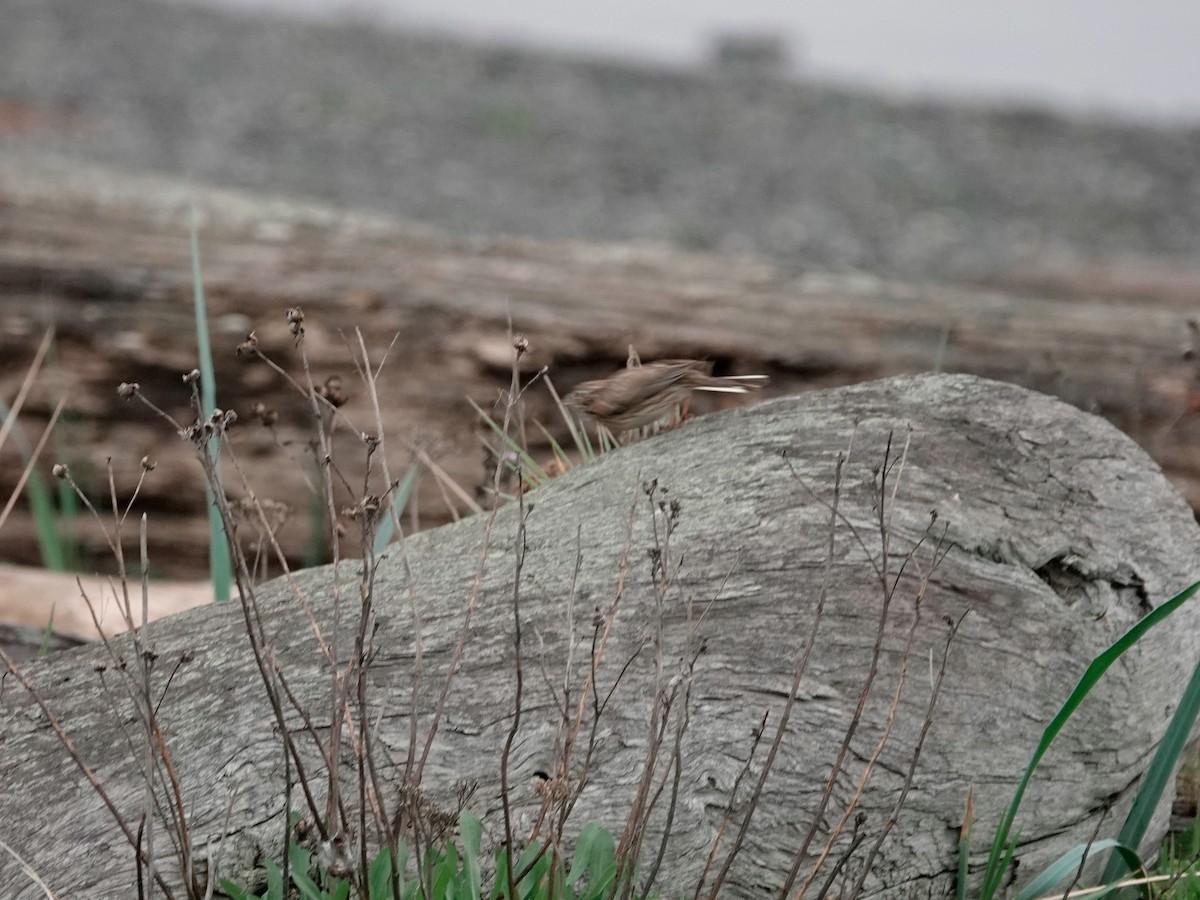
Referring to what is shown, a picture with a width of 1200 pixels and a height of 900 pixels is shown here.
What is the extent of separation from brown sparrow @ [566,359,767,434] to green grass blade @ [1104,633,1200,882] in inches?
41.7

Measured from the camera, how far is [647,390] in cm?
268

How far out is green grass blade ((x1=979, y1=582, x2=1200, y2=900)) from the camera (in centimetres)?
194

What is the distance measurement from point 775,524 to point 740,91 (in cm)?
1254

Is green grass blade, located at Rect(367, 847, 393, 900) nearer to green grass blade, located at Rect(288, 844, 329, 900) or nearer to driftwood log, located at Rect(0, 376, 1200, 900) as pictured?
green grass blade, located at Rect(288, 844, 329, 900)

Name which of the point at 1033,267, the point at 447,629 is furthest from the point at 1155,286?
the point at 447,629

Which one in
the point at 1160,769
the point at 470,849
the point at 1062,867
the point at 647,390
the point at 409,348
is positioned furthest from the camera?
the point at 409,348

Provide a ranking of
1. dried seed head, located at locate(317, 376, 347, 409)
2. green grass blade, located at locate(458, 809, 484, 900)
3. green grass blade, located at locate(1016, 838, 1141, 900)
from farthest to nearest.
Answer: dried seed head, located at locate(317, 376, 347, 409)
green grass blade, located at locate(1016, 838, 1141, 900)
green grass blade, located at locate(458, 809, 484, 900)

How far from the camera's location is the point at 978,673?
2.32 m

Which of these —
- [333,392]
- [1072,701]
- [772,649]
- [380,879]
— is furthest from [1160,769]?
[333,392]

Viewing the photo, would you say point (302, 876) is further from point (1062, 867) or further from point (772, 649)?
point (1062, 867)

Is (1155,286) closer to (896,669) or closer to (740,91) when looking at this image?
(896,669)

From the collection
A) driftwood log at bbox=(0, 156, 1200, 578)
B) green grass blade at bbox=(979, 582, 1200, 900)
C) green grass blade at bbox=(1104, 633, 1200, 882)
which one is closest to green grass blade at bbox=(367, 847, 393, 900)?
green grass blade at bbox=(979, 582, 1200, 900)

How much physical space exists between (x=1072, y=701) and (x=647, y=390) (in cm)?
111

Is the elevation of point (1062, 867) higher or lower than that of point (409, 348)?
lower
